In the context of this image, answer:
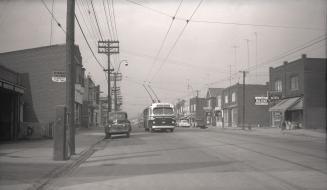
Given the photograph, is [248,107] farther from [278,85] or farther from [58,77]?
[58,77]

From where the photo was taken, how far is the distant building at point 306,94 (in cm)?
5009

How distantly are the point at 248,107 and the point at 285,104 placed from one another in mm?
26214

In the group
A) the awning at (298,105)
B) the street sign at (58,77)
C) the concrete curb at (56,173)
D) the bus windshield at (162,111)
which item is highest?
the street sign at (58,77)

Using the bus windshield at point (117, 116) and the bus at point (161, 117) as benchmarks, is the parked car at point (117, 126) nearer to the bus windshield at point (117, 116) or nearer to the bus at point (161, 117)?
the bus windshield at point (117, 116)

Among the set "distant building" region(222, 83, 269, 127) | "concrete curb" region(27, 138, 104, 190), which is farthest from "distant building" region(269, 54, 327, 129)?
"concrete curb" region(27, 138, 104, 190)

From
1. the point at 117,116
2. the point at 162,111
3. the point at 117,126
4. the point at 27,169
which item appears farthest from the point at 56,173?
the point at 162,111

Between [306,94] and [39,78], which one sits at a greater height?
[39,78]

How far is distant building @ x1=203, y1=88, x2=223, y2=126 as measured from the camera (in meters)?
94.3

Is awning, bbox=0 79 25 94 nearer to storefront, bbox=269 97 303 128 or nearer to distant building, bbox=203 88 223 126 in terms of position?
storefront, bbox=269 97 303 128

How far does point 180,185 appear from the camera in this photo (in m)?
10.9

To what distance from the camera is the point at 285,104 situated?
54125 millimetres

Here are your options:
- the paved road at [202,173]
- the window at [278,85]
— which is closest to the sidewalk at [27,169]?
the paved road at [202,173]

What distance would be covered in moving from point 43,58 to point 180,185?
114ft

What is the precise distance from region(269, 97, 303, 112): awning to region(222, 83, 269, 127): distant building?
69.1 feet
